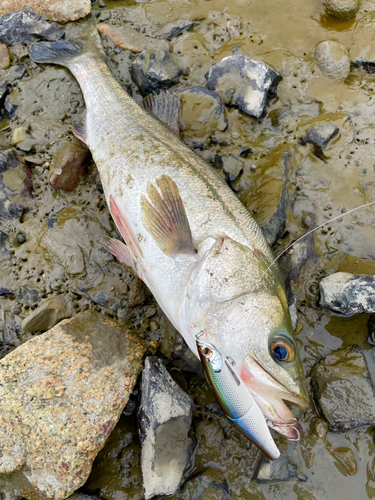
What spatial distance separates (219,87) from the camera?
3.96 m

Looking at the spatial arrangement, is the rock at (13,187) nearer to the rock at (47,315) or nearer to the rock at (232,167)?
the rock at (47,315)

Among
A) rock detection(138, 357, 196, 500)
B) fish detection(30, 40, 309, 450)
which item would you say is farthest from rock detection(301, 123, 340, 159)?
rock detection(138, 357, 196, 500)

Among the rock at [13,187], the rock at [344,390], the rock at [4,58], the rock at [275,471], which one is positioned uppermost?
the rock at [4,58]

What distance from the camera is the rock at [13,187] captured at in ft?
12.1

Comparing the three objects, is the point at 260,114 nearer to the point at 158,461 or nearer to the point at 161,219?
the point at 161,219

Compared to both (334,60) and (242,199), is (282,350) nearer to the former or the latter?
(242,199)

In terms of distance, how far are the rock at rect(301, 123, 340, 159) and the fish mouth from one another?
106 inches

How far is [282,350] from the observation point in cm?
225

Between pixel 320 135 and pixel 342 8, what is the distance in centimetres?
191

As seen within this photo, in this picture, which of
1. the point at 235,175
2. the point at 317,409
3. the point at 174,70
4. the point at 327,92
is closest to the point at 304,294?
the point at 317,409

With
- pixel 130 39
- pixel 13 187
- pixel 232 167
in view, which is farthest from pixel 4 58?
pixel 232 167

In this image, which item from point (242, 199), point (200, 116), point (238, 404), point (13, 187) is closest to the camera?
point (238, 404)

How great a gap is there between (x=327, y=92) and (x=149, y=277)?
324 cm

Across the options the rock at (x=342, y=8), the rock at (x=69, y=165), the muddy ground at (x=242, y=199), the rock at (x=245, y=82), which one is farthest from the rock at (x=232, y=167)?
the rock at (x=342, y=8)
